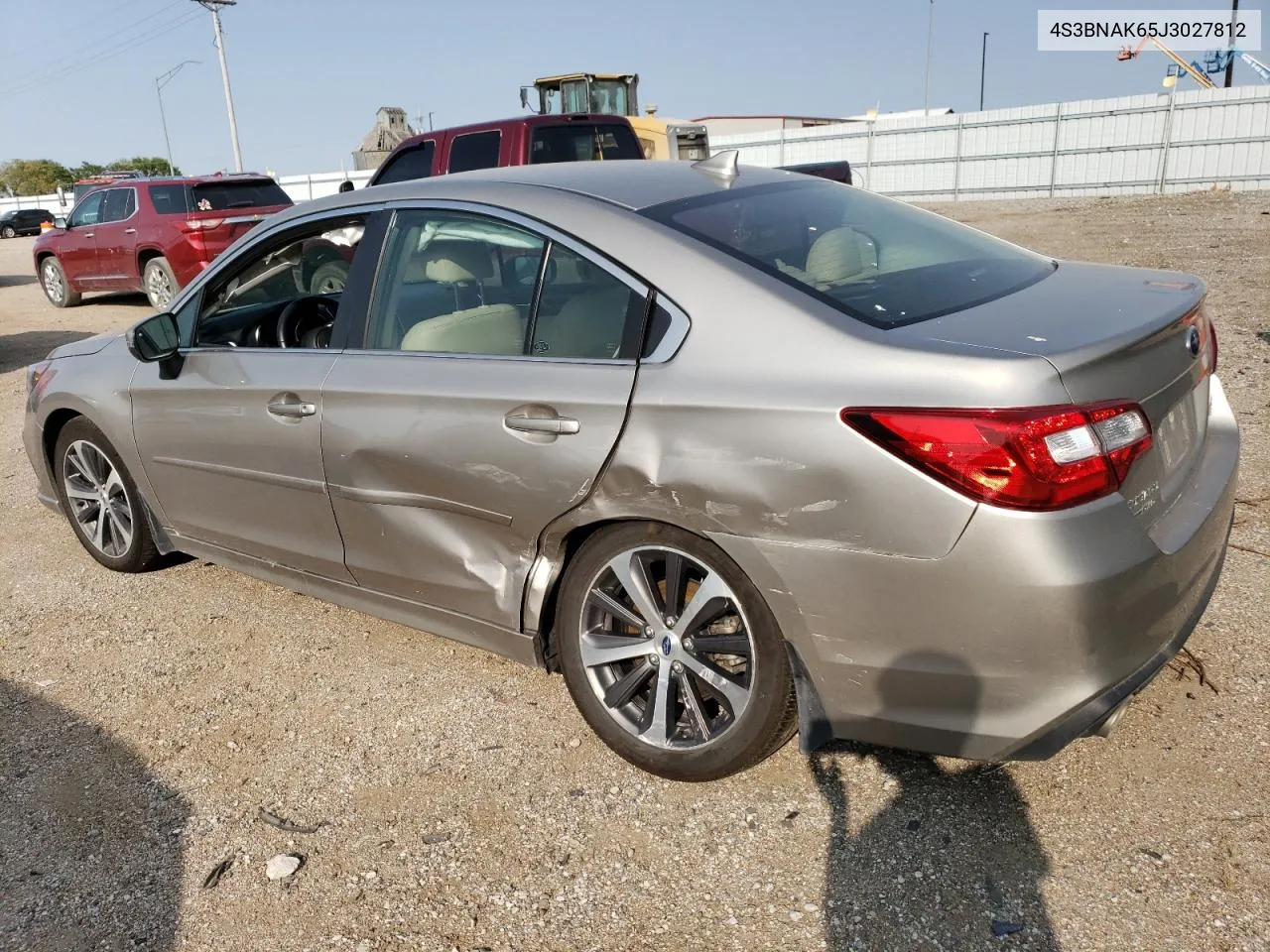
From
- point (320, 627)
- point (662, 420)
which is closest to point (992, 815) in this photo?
point (662, 420)

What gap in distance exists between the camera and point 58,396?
4.49m

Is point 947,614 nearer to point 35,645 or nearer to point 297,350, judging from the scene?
point 297,350

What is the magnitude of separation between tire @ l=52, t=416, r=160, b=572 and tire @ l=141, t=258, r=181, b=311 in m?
9.03

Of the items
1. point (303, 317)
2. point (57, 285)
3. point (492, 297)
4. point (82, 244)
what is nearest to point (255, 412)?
point (303, 317)

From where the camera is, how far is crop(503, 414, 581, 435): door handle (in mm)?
2709

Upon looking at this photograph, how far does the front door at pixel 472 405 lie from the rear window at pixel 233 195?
10.6 m

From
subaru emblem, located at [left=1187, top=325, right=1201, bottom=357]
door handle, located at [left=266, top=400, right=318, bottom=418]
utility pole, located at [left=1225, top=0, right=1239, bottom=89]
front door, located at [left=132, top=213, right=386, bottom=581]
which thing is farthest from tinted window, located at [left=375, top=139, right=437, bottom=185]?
utility pole, located at [left=1225, top=0, right=1239, bottom=89]

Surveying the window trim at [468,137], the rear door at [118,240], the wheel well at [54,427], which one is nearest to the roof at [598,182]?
the wheel well at [54,427]

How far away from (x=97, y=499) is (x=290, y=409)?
1.73 meters

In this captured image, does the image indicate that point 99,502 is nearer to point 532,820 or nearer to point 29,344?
point 532,820

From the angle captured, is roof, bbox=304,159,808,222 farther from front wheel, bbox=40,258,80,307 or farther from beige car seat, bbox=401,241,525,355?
front wheel, bbox=40,258,80,307

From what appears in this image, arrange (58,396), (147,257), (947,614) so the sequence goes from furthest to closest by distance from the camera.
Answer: (147,257), (58,396), (947,614)

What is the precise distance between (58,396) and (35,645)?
1131mm

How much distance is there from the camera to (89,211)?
14133 mm
